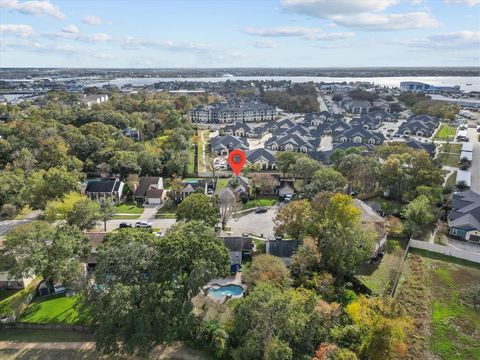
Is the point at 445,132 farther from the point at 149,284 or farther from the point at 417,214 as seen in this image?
the point at 149,284

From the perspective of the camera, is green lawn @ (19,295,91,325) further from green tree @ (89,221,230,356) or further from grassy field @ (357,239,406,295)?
grassy field @ (357,239,406,295)

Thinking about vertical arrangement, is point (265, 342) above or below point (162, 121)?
below

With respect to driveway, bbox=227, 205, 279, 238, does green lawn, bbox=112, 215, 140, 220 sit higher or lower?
lower

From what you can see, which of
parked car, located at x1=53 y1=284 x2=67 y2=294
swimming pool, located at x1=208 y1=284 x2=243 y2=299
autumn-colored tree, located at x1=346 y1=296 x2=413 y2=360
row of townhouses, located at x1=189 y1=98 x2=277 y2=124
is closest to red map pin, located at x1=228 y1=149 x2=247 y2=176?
swimming pool, located at x1=208 y1=284 x2=243 y2=299

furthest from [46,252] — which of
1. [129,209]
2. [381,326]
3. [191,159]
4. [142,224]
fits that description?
[191,159]

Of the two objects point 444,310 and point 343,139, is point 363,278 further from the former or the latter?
point 343,139

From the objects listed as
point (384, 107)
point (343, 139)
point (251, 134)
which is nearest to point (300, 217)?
point (343, 139)

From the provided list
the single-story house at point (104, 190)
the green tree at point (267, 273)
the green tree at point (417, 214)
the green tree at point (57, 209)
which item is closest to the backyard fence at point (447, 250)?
the green tree at point (417, 214)
